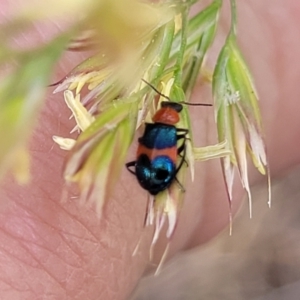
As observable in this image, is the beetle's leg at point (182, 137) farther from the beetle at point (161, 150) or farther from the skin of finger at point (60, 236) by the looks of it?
the skin of finger at point (60, 236)

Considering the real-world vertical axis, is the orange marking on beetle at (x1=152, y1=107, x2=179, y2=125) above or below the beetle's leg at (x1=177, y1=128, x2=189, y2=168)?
above

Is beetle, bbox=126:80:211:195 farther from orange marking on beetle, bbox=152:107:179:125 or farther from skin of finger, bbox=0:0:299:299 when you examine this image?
skin of finger, bbox=0:0:299:299

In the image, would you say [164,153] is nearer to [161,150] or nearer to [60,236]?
Answer: [161,150]

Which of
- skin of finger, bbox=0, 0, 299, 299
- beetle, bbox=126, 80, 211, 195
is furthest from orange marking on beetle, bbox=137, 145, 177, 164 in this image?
skin of finger, bbox=0, 0, 299, 299

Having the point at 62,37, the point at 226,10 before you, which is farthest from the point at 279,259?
the point at 62,37

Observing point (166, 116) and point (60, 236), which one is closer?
point (166, 116)

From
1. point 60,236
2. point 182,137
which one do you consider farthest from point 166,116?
point 60,236

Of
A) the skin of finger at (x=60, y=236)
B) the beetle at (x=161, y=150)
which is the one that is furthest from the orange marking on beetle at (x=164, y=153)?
the skin of finger at (x=60, y=236)

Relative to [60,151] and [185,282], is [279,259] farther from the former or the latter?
[60,151]
